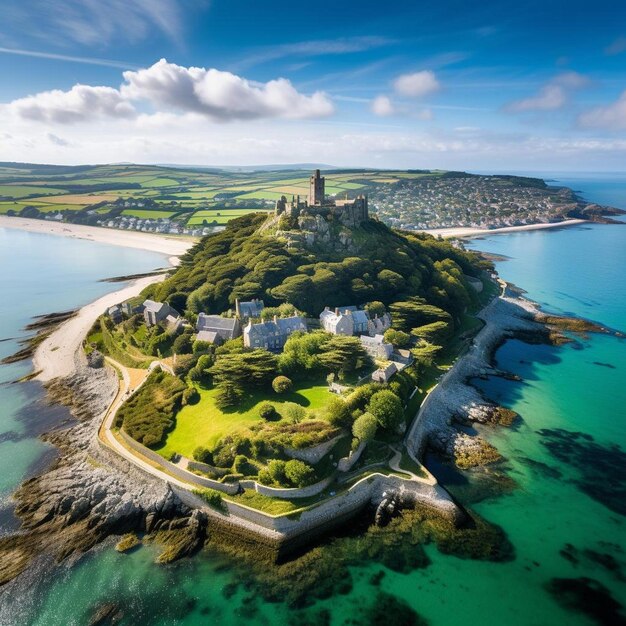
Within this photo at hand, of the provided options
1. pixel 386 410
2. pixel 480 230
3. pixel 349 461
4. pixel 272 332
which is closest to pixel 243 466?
pixel 349 461

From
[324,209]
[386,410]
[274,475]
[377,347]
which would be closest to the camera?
[274,475]

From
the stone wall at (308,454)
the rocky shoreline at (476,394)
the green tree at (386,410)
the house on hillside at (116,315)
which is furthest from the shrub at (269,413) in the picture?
the house on hillside at (116,315)

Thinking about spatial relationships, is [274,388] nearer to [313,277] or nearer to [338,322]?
[338,322]

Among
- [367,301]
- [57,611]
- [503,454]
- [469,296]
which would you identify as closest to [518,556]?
[503,454]

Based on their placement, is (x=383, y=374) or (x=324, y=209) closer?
(x=383, y=374)

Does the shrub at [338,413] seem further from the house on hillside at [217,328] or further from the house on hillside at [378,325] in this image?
the house on hillside at [217,328]

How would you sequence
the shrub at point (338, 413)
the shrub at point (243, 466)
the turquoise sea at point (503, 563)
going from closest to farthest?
1. the turquoise sea at point (503, 563)
2. the shrub at point (243, 466)
3. the shrub at point (338, 413)

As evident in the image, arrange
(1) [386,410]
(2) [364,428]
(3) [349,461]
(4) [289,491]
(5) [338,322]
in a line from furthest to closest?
1. (5) [338,322]
2. (1) [386,410]
3. (2) [364,428]
4. (3) [349,461]
5. (4) [289,491]
